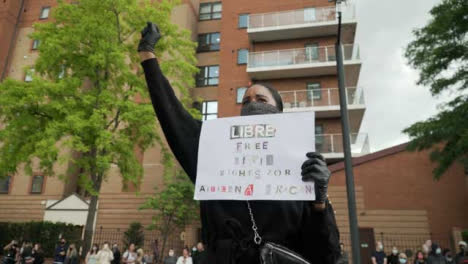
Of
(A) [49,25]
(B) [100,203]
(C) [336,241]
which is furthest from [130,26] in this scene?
(C) [336,241]

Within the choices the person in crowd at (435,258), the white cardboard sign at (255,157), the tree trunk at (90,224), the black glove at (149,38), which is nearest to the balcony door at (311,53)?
the person in crowd at (435,258)

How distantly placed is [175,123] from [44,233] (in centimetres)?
2583

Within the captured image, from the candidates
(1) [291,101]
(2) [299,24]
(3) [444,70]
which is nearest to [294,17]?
(2) [299,24]

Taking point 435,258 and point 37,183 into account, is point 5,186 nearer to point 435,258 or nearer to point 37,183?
point 37,183

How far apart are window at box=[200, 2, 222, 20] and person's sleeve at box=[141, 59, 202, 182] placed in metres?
31.9

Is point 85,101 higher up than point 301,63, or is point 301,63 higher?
point 301,63

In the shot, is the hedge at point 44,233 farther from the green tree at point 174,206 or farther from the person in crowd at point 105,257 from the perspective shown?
the person in crowd at point 105,257

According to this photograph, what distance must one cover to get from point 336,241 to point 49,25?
54.8 ft

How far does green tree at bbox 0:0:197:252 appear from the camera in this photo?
13.3 meters

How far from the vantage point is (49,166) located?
1374cm

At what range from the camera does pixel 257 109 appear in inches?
87.1

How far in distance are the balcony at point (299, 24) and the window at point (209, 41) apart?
4.12m

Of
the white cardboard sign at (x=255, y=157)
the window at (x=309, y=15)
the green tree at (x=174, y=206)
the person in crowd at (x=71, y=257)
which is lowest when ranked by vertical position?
the person in crowd at (x=71, y=257)

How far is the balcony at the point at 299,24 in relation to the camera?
2595 cm
